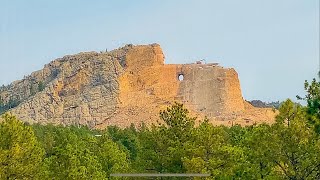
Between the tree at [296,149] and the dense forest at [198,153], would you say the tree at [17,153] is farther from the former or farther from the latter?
the tree at [296,149]

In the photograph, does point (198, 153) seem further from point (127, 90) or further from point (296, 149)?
point (127, 90)

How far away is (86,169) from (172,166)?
186 inches

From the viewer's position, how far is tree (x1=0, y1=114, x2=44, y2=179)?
31.4 metres

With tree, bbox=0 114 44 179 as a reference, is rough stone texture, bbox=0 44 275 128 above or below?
above

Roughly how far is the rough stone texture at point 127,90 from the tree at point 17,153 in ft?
403

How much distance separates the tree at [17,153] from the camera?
3142 centimetres

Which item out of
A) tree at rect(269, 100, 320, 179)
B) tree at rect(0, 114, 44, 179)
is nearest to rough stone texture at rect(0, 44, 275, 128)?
tree at rect(0, 114, 44, 179)

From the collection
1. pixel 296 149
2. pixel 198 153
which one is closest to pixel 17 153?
pixel 198 153

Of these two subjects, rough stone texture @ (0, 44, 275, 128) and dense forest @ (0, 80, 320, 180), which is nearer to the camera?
dense forest @ (0, 80, 320, 180)

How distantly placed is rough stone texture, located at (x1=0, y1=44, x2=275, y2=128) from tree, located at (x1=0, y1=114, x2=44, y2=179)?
123m

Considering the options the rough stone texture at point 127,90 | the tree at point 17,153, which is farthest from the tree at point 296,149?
the rough stone texture at point 127,90

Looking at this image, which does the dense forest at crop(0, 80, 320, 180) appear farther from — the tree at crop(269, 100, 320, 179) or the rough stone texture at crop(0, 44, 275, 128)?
the rough stone texture at crop(0, 44, 275, 128)

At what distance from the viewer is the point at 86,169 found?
34.7 metres

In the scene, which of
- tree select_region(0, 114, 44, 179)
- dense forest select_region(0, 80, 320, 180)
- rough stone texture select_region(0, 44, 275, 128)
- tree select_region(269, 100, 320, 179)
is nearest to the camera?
tree select_region(269, 100, 320, 179)
